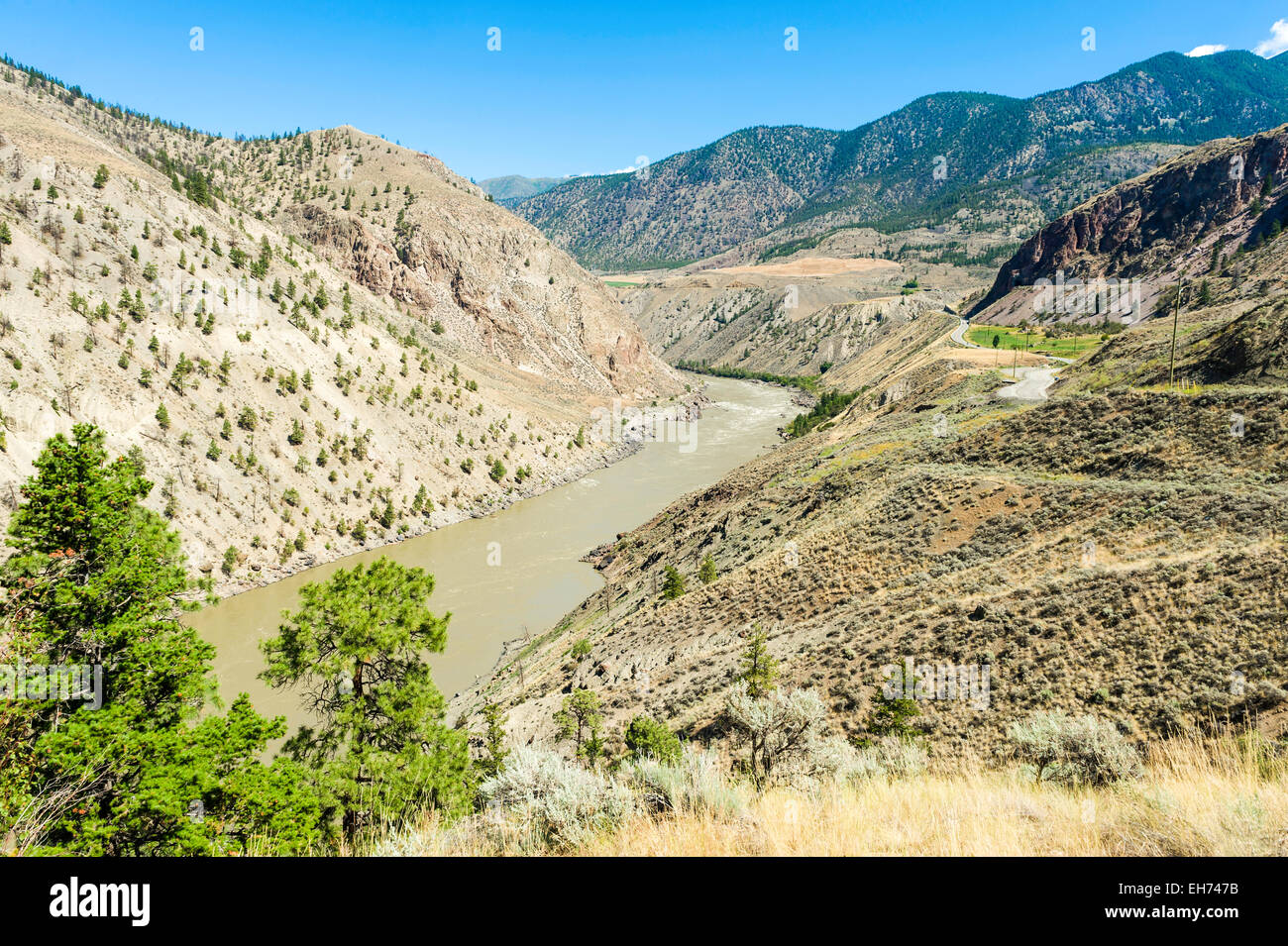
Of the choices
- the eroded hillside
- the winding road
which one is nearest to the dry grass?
the winding road

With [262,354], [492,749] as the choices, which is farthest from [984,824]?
[262,354]

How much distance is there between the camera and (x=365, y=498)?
44969 millimetres

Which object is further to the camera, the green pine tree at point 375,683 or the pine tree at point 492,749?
the pine tree at point 492,749

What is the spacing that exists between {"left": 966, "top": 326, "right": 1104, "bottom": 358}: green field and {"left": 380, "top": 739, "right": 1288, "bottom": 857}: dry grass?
6452 cm

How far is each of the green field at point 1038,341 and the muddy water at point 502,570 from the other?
96.4 feet

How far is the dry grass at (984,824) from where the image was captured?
4562mm

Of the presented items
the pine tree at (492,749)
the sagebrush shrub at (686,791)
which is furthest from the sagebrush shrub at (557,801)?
the pine tree at (492,749)

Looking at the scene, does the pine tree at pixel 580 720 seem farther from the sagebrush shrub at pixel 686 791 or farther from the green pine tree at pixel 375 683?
the sagebrush shrub at pixel 686 791

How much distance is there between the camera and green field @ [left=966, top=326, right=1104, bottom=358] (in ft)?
205

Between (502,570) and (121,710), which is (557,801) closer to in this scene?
(121,710)

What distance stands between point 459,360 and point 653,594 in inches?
1951

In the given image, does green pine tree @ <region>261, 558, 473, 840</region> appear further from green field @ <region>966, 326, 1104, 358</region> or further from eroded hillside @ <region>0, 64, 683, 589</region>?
green field @ <region>966, 326, 1104, 358</region>

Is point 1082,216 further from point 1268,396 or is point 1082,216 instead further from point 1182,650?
point 1182,650

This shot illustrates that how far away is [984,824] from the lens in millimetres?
5203
